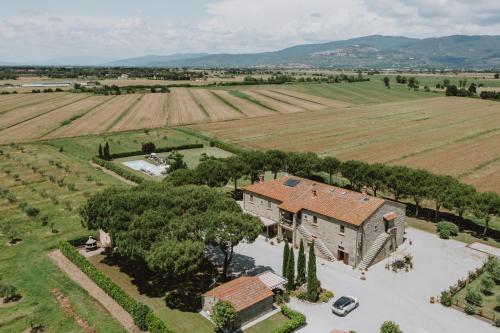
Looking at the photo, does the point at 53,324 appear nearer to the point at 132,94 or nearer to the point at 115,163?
the point at 115,163

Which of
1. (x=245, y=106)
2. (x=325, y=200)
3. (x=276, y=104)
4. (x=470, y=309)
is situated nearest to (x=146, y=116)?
(x=245, y=106)

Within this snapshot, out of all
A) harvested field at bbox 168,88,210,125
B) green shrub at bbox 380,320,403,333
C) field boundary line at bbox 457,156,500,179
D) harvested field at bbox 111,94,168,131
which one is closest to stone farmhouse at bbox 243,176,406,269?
green shrub at bbox 380,320,403,333

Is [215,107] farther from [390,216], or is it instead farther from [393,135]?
[390,216]

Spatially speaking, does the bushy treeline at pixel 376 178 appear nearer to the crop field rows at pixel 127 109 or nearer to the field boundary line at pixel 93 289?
the field boundary line at pixel 93 289

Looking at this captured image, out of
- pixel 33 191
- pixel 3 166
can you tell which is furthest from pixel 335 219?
pixel 3 166

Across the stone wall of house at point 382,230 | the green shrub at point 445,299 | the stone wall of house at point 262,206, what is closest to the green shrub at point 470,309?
the green shrub at point 445,299

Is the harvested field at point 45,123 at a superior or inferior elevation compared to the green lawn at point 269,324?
superior
